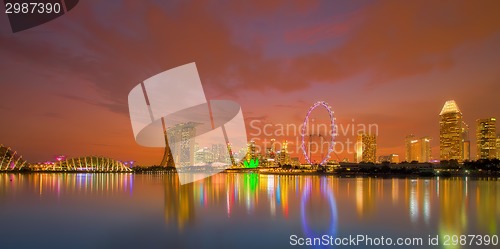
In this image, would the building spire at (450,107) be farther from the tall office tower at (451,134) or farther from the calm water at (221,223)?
the calm water at (221,223)

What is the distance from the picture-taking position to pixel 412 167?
436ft

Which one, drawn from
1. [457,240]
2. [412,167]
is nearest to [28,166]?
[412,167]

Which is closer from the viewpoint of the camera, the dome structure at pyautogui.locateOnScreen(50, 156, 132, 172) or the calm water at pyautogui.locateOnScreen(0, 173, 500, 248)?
the calm water at pyautogui.locateOnScreen(0, 173, 500, 248)

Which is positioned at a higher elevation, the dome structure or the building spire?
the building spire

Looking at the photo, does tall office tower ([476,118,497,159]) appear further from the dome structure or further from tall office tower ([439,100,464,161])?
the dome structure

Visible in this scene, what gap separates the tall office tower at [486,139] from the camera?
163875 mm

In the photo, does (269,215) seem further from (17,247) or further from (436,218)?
(17,247)

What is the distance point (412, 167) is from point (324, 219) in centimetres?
12390

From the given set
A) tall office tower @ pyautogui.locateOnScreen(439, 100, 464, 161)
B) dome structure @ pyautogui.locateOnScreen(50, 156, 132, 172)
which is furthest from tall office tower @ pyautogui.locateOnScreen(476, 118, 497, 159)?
dome structure @ pyautogui.locateOnScreen(50, 156, 132, 172)

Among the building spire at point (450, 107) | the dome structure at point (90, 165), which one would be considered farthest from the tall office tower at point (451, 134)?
the dome structure at point (90, 165)

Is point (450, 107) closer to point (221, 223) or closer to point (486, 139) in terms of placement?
point (486, 139)

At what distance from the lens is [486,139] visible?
544 feet

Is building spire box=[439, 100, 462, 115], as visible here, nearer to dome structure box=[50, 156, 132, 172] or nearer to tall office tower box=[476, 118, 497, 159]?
tall office tower box=[476, 118, 497, 159]

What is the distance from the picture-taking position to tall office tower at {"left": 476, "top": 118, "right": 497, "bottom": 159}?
163875 millimetres
